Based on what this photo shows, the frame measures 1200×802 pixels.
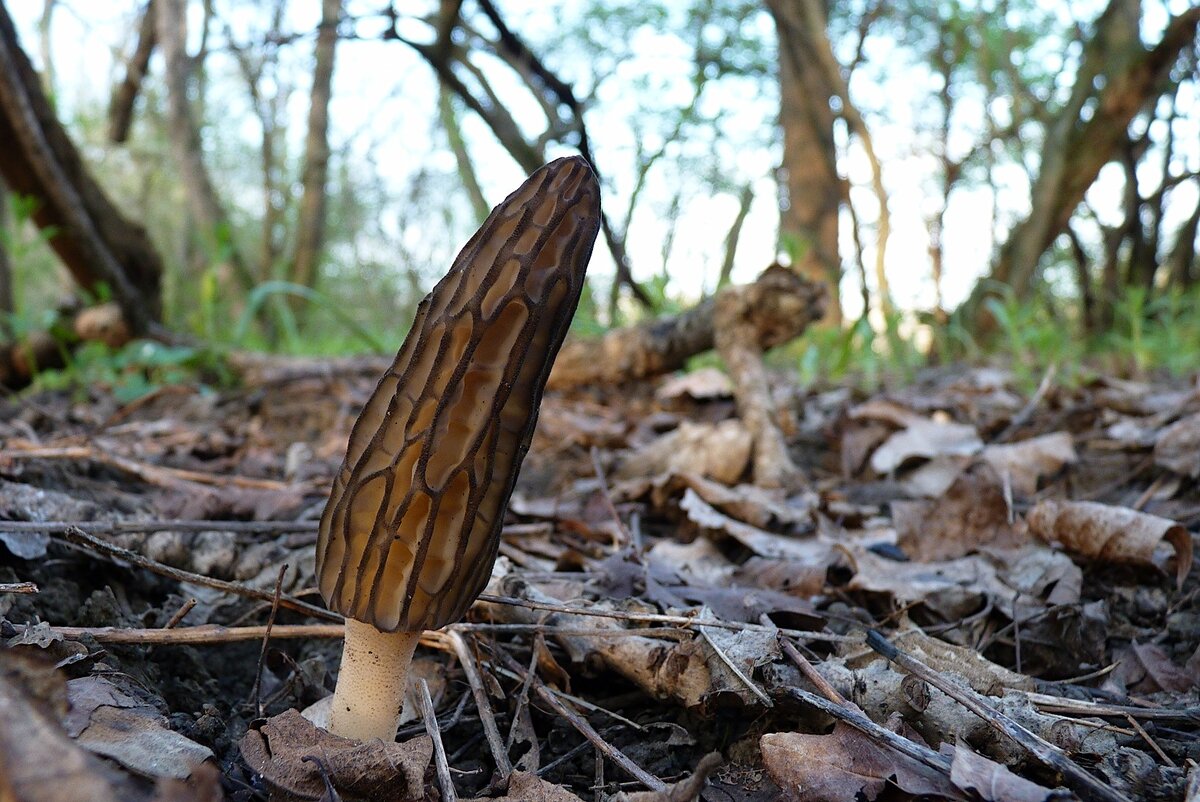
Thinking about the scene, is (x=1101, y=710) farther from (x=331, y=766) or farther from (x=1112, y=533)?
(x=331, y=766)

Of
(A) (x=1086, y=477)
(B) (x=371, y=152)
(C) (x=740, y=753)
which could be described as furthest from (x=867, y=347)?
(B) (x=371, y=152)

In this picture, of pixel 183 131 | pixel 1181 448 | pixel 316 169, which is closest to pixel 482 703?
pixel 1181 448

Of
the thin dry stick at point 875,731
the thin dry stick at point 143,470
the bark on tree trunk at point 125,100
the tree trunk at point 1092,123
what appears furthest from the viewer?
the tree trunk at point 1092,123

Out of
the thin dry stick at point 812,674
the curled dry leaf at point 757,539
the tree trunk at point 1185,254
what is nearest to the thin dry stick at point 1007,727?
the thin dry stick at point 812,674

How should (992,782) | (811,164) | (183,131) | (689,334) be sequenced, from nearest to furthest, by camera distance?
(992,782) < (689,334) < (811,164) < (183,131)

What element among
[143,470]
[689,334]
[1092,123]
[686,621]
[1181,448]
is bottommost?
[686,621]

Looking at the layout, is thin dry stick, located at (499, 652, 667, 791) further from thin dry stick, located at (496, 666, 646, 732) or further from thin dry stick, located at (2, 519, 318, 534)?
thin dry stick, located at (2, 519, 318, 534)

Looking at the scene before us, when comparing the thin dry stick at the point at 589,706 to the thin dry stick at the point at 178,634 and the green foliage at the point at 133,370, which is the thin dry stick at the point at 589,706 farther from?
the green foliage at the point at 133,370
